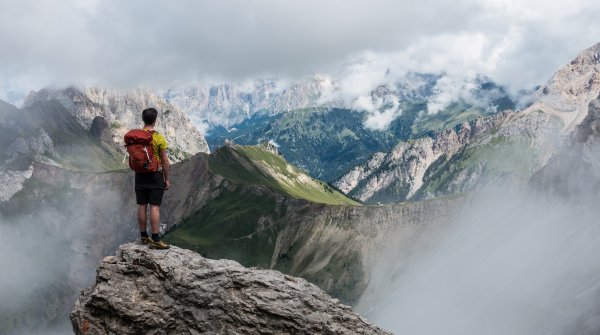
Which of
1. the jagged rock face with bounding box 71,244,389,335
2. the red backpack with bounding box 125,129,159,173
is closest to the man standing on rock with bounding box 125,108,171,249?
the red backpack with bounding box 125,129,159,173

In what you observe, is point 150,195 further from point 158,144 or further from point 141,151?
point 158,144

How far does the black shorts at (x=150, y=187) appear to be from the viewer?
2548 cm

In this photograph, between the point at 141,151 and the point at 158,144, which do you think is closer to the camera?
the point at 141,151

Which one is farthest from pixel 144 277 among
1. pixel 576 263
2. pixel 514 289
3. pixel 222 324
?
pixel 514 289

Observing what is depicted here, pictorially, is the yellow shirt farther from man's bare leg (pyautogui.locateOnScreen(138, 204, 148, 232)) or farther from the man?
man's bare leg (pyautogui.locateOnScreen(138, 204, 148, 232))

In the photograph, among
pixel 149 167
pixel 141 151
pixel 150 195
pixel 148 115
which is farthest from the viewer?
pixel 148 115

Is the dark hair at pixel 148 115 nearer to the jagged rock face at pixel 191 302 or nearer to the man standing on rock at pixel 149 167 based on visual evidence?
the man standing on rock at pixel 149 167

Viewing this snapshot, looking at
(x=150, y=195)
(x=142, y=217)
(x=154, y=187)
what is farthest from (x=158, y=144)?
(x=142, y=217)

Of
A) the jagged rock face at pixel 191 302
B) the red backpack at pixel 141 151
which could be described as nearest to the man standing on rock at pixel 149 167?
the red backpack at pixel 141 151

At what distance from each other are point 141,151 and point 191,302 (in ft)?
21.6

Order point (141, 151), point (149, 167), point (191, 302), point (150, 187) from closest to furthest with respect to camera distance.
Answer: point (191, 302) < point (141, 151) < point (149, 167) < point (150, 187)

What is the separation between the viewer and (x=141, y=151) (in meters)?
24.6

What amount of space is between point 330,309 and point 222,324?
470 cm

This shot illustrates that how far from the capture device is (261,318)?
79.7ft
